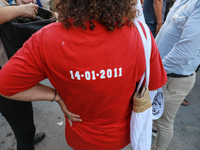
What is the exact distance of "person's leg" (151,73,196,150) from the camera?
153 cm

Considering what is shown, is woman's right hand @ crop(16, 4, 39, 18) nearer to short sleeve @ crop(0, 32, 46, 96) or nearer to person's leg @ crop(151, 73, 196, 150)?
short sleeve @ crop(0, 32, 46, 96)

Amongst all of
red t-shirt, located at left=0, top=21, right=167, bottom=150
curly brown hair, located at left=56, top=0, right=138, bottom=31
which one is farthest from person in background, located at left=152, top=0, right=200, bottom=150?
curly brown hair, located at left=56, top=0, right=138, bottom=31

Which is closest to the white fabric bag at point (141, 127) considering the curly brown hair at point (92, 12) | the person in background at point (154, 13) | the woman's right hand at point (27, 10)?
the curly brown hair at point (92, 12)

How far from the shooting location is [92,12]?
68 cm

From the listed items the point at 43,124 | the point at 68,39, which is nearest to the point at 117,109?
the point at 68,39

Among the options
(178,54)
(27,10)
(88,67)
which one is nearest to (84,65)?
(88,67)

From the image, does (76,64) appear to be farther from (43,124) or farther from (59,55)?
(43,124)

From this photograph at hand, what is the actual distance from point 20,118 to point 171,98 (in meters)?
1.54

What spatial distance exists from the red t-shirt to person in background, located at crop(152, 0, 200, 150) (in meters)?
0.54

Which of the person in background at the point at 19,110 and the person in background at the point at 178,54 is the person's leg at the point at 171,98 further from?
the person in background at the point at 19,110

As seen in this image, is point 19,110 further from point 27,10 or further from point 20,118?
point 27,10

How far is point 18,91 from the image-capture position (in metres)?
0.82

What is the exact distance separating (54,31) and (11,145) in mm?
2089

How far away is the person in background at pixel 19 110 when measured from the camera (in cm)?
103
